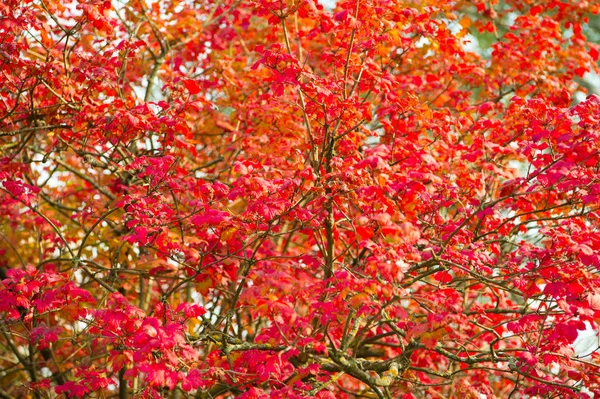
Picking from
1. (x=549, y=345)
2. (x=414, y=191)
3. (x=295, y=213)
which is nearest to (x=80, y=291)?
(x=295, y=213)

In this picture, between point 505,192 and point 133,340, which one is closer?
point 133,340

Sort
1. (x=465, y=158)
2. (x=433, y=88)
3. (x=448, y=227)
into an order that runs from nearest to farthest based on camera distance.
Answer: (x=448, y=227) < (x=465, y=158) < (x=433, y=88)

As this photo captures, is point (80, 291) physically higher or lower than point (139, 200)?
lower

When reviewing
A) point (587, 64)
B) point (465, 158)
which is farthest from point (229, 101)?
point (587, 64)

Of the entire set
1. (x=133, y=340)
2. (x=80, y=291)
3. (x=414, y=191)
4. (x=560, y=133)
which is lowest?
(x=133, y=340)

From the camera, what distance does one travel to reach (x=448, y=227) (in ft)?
17.5

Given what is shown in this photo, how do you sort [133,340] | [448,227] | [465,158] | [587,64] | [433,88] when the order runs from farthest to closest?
[587,64]
[433,88]
[465,158]
[448,227]
[133,340]

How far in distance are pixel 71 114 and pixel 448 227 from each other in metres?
3.34

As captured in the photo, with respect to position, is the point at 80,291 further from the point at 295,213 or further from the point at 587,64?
the point at 587,64

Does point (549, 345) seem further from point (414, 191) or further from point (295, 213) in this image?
point (295, 213)

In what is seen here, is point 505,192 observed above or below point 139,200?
above

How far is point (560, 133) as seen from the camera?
16.3 feet

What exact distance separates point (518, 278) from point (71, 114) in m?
3.92

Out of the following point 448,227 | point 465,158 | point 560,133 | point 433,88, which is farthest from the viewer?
point 433,88
